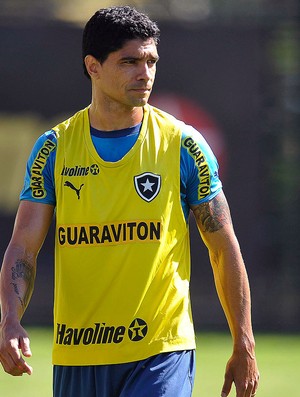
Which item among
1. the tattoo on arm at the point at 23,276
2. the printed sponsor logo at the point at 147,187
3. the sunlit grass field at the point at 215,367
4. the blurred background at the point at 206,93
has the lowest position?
the sunlit grass field at the point at 215,367

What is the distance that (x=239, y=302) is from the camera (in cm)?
496

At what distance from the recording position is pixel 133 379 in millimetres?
4855

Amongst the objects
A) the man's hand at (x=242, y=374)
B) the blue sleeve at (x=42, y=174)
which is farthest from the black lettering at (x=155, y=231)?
the man's hand at (x=242, y=374)

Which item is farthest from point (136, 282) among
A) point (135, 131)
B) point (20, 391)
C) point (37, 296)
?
point (37, 296)

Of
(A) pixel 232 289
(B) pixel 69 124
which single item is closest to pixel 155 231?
(A) pixel 232 289

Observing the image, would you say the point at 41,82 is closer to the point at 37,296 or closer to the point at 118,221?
the point at 37,296

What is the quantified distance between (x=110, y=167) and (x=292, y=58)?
919cm

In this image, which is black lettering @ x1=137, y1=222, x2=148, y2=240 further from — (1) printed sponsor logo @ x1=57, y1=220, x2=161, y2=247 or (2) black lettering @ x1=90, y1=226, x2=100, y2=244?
(2) black lettering @ x1=90, y1=226, x2=100, y2=244

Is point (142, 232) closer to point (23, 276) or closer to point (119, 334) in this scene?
point (119, 334)

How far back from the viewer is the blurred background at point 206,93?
44.6 feet

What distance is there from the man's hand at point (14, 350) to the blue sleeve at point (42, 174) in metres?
0.63

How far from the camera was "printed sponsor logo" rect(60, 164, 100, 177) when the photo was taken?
16.5 ft

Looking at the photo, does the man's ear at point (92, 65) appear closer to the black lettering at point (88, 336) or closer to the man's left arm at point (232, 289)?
the man's left arm at point (232, 289)

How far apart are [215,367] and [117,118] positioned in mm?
6217
